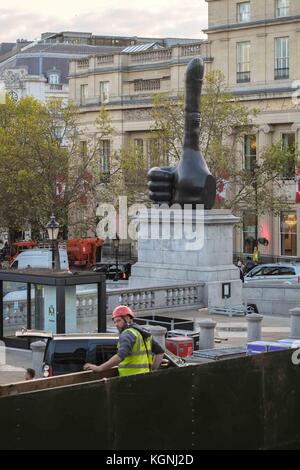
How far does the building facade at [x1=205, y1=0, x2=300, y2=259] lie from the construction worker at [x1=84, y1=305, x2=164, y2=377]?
52.0m

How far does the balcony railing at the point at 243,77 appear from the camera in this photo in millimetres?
69375

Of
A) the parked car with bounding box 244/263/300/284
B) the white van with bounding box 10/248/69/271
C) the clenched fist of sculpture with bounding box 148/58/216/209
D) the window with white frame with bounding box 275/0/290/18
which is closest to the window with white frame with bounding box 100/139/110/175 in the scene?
the window with white frame with bounding box 275/0/290/18

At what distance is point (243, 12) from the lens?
6981 centimetres

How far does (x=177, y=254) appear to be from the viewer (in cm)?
3666

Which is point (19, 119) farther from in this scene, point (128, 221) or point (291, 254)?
point (291, 254)

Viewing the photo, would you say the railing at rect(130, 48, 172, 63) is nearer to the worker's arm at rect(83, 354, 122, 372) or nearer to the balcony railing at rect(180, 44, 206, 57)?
the balcony railing at rect(180, 44, 206, 57)

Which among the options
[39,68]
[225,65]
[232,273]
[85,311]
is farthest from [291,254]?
[39,68]

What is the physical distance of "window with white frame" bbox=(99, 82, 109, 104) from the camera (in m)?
80.6

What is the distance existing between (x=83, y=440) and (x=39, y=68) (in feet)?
332

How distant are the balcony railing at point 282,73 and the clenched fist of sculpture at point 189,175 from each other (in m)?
31.6

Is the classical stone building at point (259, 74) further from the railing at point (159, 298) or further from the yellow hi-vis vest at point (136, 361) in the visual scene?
the yellow hi-vis vest at point (136, 361)

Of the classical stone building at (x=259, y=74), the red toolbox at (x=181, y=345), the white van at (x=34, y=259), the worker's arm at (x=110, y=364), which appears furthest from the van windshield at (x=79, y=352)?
the classical stone building at (x=259, y=74)

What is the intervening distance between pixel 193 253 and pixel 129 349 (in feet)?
75.8

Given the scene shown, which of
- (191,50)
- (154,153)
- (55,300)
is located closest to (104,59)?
(191,50)
